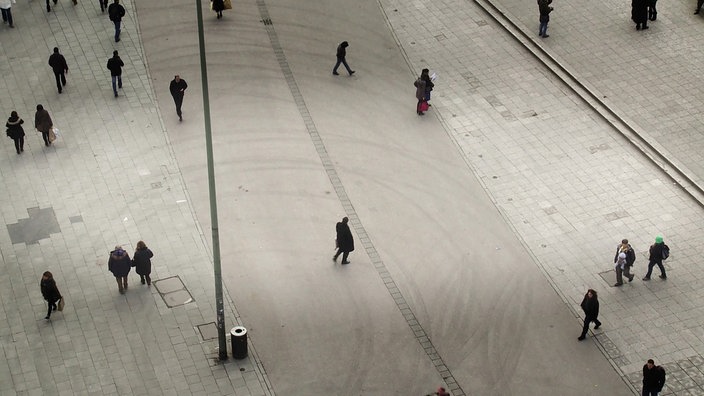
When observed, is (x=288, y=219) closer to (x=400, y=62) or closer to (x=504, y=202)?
(x=504, y=202)

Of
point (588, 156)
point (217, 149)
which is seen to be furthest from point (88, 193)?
point (588, 156)

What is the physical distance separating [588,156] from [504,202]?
2.92 metres

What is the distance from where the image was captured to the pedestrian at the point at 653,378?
894 inches

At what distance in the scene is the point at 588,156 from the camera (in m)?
30.5

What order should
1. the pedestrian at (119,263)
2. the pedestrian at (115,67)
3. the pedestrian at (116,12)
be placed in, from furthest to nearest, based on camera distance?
the pedestrian at (116,12)
the pedestrian at (115,67)
the pedestrian at (119,263)

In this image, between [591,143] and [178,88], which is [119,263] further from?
[591,143]

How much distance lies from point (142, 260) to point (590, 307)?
30.2 ft

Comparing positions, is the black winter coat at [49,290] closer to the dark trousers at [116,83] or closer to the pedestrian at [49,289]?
the pedestrian at [49,289]

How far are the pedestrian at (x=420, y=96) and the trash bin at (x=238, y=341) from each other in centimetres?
992

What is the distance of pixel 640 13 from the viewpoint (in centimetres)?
3503

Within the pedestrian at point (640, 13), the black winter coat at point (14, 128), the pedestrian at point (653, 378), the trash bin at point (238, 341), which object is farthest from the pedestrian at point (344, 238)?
the pedestrian at point (640, 13)

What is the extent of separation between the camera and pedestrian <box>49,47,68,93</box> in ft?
103

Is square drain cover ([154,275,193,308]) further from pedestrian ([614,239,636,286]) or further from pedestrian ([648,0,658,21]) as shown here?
pedestrian ([648,0,658,21])

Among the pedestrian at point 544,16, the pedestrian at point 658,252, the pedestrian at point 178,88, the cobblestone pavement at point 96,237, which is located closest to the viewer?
the cobblestone pavement at point 96,237
